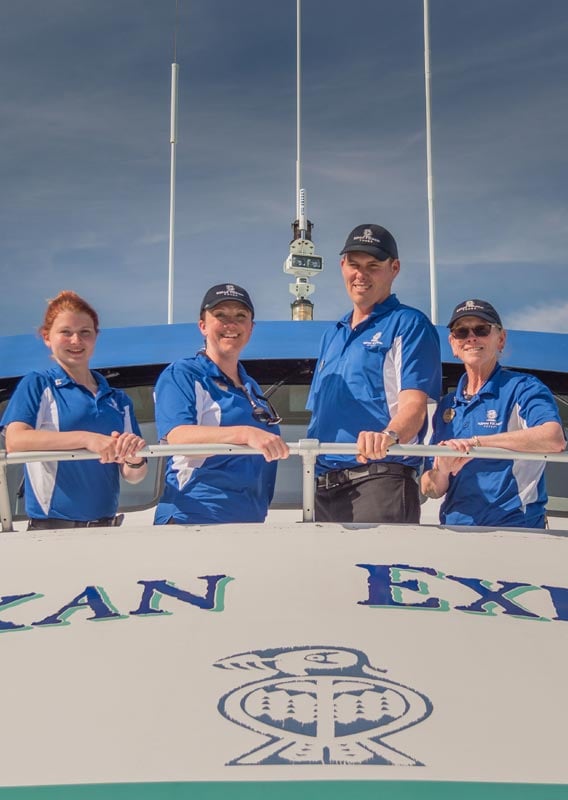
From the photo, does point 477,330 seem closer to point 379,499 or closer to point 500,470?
point 500,470

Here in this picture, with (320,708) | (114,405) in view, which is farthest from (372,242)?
(320,708)

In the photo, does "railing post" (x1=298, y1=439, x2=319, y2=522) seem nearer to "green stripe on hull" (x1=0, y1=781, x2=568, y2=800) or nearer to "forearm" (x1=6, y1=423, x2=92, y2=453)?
"forearm" (x1=6, y1=423, x2=92, y2=453)

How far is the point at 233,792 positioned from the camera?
57.6 inches

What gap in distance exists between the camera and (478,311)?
3.51 meters

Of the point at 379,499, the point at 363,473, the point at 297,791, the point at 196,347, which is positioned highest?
the point at 196,347

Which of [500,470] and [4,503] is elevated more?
[500,470]

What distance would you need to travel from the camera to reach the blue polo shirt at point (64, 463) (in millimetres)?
3465

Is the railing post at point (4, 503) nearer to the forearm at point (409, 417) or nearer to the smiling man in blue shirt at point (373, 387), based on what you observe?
the smiling man in blue shirt at point (373, 387)

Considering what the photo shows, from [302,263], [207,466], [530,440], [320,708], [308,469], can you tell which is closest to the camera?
[320,708]

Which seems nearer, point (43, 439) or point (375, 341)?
point (43, 439)

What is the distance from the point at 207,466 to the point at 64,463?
654mm

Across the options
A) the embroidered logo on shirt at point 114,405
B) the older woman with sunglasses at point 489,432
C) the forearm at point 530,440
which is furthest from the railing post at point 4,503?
the forearm at point 530,440

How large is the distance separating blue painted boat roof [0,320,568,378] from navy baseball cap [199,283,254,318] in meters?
1.32

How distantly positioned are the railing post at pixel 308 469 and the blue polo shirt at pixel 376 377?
35 cm
